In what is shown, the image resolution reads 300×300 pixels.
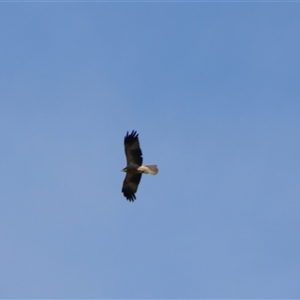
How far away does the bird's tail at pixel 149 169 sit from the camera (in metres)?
43.8

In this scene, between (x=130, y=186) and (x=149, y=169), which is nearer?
(x=149, y=169)

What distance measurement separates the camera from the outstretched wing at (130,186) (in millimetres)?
45281

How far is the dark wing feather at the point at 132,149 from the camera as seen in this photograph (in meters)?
44.6

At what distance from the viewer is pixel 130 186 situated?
45625 millimetres

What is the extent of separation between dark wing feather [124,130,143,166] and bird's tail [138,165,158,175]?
48cm

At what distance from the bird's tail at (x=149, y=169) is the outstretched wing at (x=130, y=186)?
0.99 m

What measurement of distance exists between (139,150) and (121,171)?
1276 mm

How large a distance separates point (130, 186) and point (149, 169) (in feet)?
6.82

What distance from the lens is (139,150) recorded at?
146 feet

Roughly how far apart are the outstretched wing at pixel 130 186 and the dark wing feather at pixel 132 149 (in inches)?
37.5

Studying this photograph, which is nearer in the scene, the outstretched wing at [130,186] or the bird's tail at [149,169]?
the bird's tail at [149,169]

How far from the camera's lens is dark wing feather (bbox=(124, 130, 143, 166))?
4456 cm

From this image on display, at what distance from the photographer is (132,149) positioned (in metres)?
44.6

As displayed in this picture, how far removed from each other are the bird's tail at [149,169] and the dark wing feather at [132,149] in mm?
485
